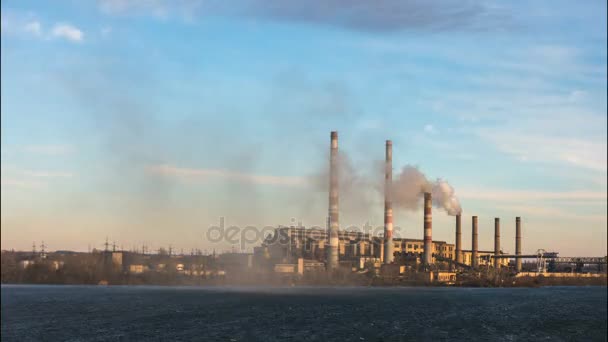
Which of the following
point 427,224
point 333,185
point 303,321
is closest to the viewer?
point 303,321

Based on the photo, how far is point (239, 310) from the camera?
106500mm

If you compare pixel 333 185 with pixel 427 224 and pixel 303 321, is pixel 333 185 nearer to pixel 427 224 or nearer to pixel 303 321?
pixel 427 224

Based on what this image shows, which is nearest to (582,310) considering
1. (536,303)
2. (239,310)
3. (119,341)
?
(536,303)

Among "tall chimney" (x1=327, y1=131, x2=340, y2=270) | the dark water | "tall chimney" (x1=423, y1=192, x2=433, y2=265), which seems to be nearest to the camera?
the dark water

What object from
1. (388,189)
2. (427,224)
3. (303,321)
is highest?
(388,189)

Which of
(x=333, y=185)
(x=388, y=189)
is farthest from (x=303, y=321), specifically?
(x=388, y=189)

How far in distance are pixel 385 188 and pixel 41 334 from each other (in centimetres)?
11814

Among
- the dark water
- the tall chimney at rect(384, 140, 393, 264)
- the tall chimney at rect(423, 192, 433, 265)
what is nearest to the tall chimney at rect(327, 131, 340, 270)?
the tall chimney at rect(384, 140, 393, 264)

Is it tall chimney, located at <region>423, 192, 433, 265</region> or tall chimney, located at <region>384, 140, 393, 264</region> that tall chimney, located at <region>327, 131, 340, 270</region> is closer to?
tall chimney, located at <region>384, 140, 393, 264</region>

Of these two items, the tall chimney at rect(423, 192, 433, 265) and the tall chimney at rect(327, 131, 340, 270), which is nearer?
the tall chimney at rect(327, 131, 340, 270)

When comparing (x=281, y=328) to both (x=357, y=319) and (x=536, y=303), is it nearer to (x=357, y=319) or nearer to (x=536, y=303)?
(x=357, y=319)

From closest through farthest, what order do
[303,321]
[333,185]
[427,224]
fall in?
[303,321]
[333,185]
[427,224]

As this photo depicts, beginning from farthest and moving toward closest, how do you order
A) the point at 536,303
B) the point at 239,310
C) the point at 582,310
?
1. the point at 536,303
2. the point at 582,310
3. the point at 239,310

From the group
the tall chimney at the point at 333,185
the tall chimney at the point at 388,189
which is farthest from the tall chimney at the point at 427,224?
the tall chimney at the point at 333,185
